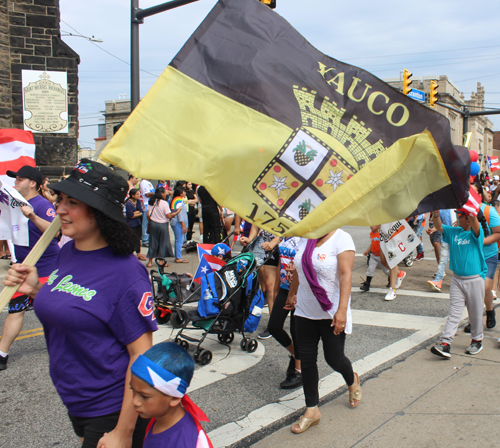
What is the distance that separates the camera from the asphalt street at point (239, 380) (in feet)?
12.4

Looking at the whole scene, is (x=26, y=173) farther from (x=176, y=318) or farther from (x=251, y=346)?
(x=251, y=346)

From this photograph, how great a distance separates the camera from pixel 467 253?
5.34 metres

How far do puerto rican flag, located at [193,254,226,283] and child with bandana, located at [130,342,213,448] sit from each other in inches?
149

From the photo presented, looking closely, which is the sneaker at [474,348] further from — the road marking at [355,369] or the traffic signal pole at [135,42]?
the traffic signal pole at [135,42]

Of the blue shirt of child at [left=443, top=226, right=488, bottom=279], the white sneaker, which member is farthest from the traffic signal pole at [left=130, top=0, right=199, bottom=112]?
the blue shirt of child at [left=443, top=226, right=488, bottom=279]

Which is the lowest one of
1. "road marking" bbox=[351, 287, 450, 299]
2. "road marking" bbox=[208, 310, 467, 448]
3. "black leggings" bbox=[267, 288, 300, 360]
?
"road marking" bbox=[351, 287, 450, 299]

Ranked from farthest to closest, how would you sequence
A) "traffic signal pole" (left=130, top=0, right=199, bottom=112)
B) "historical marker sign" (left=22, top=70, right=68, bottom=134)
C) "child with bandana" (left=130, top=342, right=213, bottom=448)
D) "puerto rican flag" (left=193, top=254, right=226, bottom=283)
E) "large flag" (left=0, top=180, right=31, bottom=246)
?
"historical marker sign" (left=22, top=70, right=68, bottom=134) → "traffic signal pole" (left=130, top=0, right=199, bottom=112) → "puerto rican flag" (left=193, top=254, right=226, bottom=283) → "large flag" (left=0, top=180, right=31, bottom=246) → "child with bandana" (left=130, top=342, right=213, bottom=448)

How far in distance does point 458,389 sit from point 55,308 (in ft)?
12.9

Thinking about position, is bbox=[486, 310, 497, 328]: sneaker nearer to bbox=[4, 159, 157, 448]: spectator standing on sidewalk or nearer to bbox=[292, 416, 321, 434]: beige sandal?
bbox=[292, 416, 321, 434]: beige sandal

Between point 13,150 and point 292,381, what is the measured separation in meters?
3.64

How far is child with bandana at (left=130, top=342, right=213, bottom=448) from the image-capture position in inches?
75.0

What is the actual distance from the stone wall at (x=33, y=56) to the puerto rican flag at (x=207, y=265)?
374 inches

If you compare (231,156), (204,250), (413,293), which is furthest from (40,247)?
(413,293)

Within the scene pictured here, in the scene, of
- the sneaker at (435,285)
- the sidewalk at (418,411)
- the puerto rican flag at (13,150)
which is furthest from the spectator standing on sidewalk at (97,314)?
the sneaker at (435,285)
